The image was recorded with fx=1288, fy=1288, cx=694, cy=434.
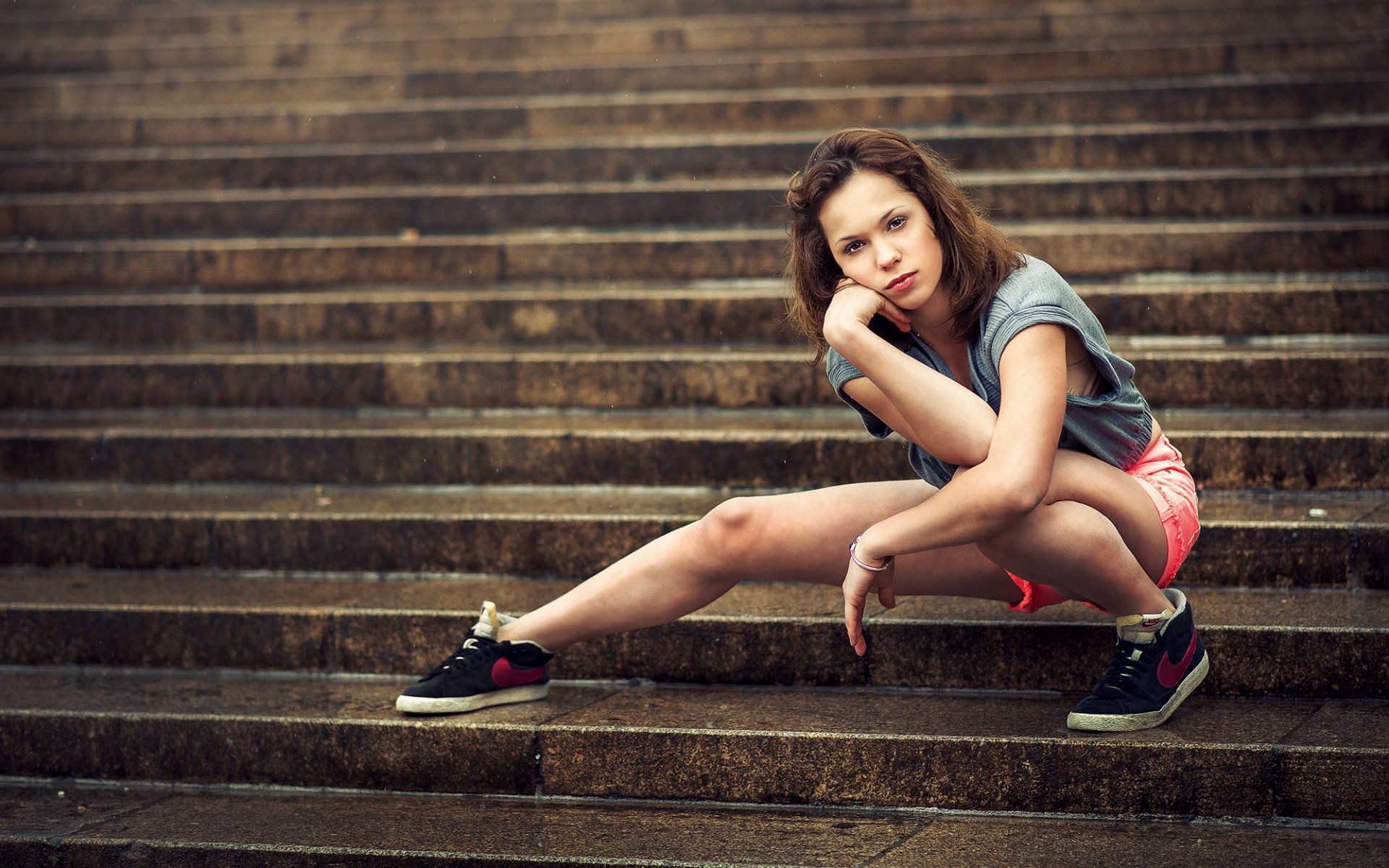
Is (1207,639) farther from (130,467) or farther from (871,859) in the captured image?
(130,467)

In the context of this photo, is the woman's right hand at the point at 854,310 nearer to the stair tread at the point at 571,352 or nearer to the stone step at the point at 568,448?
the stone step at the point at 568,448

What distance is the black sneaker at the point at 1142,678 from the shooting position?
2691 millimetres

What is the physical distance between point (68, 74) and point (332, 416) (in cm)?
400

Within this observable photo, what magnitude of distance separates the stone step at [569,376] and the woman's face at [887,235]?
1.79m

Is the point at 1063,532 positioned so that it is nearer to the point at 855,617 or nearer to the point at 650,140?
the point at 855,617

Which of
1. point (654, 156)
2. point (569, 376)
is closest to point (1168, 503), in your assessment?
point (569, 376)

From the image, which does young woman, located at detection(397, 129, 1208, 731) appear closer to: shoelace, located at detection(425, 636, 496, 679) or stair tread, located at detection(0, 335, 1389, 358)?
shoelace, located at detection(425, 636, 496, 679)

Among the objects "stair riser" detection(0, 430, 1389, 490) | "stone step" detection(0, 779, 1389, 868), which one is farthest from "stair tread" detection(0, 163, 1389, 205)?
"stone step" detection(0, 779, 1389, 868)

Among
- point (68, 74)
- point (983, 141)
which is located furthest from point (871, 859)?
point (68, 74)

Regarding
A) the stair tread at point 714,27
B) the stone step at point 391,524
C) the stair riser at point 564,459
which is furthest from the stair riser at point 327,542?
the stair tread at point 714,27

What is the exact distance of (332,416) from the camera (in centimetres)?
480

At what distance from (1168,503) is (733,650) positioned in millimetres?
1137

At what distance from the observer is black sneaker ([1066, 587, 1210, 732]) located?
269 cm

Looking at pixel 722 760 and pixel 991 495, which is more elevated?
pixel 991 495
